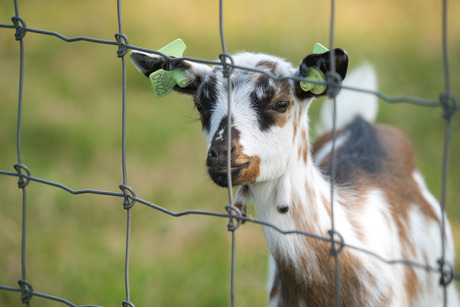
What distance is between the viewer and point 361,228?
10.6 feet

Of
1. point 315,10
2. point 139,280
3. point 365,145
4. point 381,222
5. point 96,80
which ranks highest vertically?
point 315,10

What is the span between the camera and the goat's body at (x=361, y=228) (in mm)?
2979

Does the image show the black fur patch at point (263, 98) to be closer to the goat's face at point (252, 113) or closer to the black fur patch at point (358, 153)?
the goat's face at point (252, 113)

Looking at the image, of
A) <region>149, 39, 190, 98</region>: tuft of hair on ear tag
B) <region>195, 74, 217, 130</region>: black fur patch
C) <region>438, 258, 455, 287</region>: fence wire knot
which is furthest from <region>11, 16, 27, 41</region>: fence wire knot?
<region>438, 258, 455, 287</region>: fence wire knot

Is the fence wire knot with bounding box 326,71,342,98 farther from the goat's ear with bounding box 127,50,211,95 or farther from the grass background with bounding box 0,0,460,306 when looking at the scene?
the grass background with bounding box 0,0,460,306

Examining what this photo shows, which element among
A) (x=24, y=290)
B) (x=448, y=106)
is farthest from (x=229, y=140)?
(x=24, y=290)

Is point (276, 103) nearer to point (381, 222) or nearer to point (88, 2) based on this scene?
point (381, 222)

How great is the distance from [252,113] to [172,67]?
487 millimetres

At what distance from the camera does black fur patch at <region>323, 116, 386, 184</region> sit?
151 inches

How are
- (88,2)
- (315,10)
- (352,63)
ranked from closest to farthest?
(352,63)
(315,10)
(88,2)

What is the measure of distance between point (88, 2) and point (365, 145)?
613cm

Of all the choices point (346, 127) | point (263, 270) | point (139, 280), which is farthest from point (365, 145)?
point (139, 280)

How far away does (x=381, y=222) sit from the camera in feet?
11.3

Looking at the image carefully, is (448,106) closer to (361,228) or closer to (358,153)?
(361,228)
